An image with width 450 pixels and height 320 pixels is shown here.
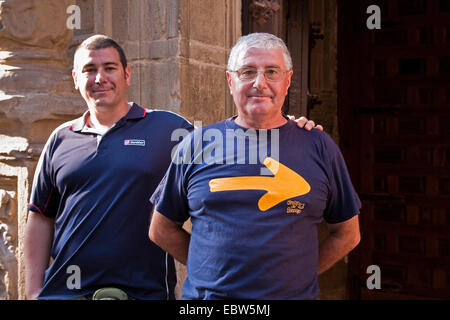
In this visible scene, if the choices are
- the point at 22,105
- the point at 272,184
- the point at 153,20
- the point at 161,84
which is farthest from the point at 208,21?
the point at 272,184

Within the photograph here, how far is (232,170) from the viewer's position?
1789 mm

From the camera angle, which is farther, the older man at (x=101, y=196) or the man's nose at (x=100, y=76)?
the man's nose at (x=100, y=76)

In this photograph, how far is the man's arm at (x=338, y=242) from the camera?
6.49 ft

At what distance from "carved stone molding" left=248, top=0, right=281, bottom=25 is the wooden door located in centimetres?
180

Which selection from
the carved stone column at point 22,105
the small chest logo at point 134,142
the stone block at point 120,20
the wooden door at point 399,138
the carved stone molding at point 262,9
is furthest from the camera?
the wooden door at point 399,138

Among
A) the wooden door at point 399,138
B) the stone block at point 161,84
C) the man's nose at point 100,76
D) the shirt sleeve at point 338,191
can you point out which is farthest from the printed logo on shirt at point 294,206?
the wooden door at point 399,138

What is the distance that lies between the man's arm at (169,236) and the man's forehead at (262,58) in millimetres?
581

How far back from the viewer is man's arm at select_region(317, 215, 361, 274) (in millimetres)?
1979

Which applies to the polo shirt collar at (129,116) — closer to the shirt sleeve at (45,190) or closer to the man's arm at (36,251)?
the shirt sleeve at (45,190)

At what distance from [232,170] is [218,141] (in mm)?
129

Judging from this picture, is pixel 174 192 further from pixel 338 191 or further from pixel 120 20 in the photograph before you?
pixel 120 20

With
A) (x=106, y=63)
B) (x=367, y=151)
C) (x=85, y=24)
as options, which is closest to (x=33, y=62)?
(x=85, y=24)

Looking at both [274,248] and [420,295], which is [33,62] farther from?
[420,295]

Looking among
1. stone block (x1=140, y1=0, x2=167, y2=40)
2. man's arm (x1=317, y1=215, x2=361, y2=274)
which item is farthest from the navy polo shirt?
stone block (x1=140, y1=0, x2=167, y2=40)
